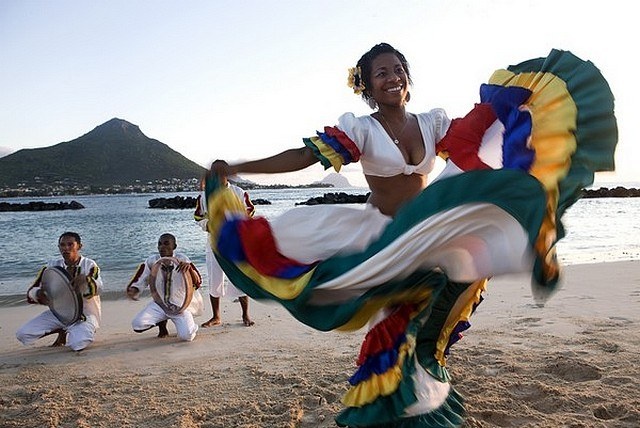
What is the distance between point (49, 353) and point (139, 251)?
10733 millimetres

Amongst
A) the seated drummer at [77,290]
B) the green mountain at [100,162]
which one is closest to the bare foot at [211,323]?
the seated drummer at [77,290]

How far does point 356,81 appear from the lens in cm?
308

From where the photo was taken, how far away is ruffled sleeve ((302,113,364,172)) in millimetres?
2684

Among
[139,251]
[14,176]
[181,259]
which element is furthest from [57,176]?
[181,259]

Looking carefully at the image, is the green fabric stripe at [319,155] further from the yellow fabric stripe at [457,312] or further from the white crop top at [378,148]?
the yellow fabric stripe at [457,312]

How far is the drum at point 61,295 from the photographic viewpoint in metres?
5.41

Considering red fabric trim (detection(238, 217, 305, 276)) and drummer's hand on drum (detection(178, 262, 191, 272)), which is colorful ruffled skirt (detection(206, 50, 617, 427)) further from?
drummer's hand on drum (detection(178, 262, 191, 272))

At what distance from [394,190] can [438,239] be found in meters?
0.61

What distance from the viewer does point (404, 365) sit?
2434 millimetres

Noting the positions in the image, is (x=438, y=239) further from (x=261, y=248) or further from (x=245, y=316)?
(x=245, y=316)

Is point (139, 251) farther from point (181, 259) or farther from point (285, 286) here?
point (285, 286)

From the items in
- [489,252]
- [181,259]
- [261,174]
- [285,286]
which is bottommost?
[181,259]

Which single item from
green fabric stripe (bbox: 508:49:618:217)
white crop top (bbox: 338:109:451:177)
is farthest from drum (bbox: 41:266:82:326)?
green fabric stripe (bbox: 508:49:618:217)

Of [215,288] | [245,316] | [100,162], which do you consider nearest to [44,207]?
[215,288]
